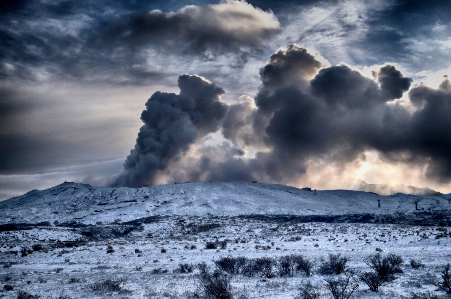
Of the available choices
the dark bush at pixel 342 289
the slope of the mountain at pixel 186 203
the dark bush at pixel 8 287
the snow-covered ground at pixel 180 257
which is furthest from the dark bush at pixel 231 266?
the slope of the mountain at pixel 186 203

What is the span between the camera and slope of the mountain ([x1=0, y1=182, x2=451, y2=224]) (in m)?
94.9

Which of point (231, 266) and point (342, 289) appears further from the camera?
point (231, 266)

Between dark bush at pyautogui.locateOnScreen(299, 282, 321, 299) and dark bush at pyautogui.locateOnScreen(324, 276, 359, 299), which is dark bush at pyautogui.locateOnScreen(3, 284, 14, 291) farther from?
dark bush at pyautogui.locateOnScreen(324, 276, 359, 299)

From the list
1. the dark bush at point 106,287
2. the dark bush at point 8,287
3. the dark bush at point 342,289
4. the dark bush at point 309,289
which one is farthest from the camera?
the dark bush at point 8,287

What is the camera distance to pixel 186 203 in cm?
10775

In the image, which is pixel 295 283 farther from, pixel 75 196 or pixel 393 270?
pixel 75 196

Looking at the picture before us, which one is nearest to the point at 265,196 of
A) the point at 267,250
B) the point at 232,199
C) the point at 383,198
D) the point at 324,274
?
the point at 232,199

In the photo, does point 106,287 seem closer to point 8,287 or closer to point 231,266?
point 8,287

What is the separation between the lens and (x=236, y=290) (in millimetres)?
11617

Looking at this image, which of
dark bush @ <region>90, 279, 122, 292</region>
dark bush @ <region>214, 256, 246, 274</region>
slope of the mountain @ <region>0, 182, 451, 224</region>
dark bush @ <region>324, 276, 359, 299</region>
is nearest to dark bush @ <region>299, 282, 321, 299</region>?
dark bush @ <region>324, 276, 359, 299</region>

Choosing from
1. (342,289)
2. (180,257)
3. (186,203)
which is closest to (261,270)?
(342,289)

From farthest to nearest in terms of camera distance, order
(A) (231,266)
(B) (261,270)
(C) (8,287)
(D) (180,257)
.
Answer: (D) (180,257) < (A) (231,266) < (B) (261,270) < (C) (8,287)

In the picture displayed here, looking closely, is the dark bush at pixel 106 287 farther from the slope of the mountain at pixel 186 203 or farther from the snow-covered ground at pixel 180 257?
the slope of the mountain at pixel 186 203

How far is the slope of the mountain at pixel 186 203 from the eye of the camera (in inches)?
3735
